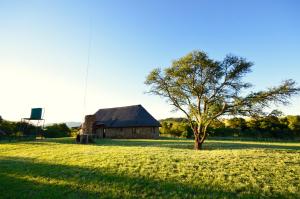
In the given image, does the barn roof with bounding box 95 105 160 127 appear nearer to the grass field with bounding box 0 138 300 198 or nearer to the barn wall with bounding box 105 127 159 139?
the barn wall with bounding box 105 127 159 139

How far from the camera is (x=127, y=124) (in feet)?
161

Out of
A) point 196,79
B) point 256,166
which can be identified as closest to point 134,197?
point 256,166

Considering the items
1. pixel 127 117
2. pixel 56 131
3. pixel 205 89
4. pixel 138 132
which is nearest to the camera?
pixel 205 89

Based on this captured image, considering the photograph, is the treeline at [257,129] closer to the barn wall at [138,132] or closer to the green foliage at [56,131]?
the barn wall at [138,132]

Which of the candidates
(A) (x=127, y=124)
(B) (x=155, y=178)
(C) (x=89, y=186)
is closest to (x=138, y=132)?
(A) (x=127, y=124)

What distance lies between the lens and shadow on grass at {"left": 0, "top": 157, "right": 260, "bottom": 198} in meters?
9.83

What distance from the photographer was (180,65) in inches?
1006

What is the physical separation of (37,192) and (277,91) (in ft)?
68.0

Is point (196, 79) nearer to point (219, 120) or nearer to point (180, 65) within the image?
point (180, 65)

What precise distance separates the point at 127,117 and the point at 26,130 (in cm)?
1927

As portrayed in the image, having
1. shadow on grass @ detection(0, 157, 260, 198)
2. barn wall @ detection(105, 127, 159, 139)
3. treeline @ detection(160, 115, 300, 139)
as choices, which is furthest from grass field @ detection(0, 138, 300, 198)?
treeline @ detection(160, 115, 300, 139)

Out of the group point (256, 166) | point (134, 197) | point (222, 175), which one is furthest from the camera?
point (256, 166)

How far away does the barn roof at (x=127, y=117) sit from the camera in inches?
1908

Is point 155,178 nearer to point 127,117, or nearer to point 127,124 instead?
point 127,124
